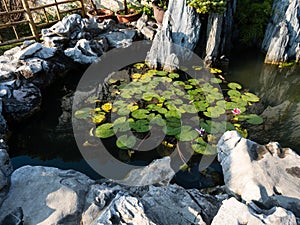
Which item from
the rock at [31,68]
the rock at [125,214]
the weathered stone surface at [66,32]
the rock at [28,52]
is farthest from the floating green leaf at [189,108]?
the weathered stone surface at [66,32]

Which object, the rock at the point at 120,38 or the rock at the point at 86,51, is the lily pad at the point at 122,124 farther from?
the rock at the point at 120,38

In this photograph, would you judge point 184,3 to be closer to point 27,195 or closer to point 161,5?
point 161,5

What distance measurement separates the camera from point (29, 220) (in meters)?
2.11

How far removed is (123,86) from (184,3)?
2.12 meters

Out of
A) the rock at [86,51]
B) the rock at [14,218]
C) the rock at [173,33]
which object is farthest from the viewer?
the rock at [86,51]

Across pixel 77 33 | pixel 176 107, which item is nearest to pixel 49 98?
pixel 77 33

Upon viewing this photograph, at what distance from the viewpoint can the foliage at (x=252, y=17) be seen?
5754 mm

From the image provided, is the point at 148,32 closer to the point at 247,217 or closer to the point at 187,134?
the point at 187,134

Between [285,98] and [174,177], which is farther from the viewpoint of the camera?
[285,98]

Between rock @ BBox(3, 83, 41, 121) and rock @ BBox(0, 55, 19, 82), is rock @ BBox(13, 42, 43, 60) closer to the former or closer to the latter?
rock @ BBox(0, 55, 19, 82)

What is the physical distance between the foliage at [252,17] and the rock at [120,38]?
2.63 meters

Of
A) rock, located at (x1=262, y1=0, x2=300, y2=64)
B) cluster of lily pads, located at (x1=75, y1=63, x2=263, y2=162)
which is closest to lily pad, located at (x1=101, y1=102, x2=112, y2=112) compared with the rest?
cluster of lily pads, located at (x1=75, y1=63, x2=263, y2=162)

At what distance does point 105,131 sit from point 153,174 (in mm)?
1065

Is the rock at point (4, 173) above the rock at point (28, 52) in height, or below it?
below
